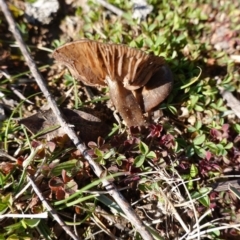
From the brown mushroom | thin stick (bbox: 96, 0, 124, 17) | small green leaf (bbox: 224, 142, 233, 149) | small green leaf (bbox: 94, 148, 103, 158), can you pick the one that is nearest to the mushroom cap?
the brown mushroom

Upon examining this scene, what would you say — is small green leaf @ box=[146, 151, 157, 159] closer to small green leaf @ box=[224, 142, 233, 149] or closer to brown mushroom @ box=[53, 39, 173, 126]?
brown mushroom @ box=[53, 39, 173, 126]

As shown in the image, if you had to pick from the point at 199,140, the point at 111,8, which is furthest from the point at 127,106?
the point at 111,8

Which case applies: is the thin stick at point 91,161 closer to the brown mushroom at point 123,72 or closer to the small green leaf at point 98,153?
the small green leaf at point 98,153

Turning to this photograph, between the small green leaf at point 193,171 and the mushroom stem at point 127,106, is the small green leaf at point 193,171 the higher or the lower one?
the lower one

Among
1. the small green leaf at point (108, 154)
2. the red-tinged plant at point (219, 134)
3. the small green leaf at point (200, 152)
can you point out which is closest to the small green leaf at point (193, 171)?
the small green leaf at point (200, 152)

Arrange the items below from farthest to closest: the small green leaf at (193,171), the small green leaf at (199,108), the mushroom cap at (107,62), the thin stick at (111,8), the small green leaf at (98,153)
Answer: the thin stick at (111,8) → the small green leaf at (199,108) → the small green leaf at (193,171) → the small green leaf at (98,153) → the mushroom cap at (107,62)

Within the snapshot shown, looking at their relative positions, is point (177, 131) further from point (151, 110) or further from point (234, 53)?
point (234, 53)

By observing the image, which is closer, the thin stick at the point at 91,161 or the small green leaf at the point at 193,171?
the thin stick at the point at 91,161

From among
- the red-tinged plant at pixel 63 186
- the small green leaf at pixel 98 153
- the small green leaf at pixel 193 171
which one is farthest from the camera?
the small green leaf at pixel 193 171
